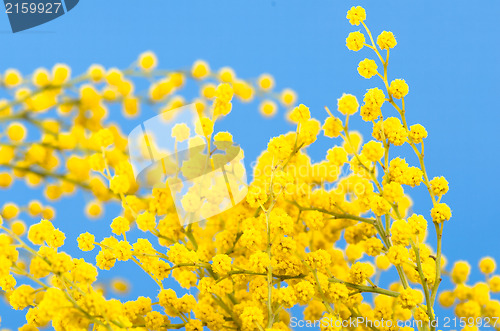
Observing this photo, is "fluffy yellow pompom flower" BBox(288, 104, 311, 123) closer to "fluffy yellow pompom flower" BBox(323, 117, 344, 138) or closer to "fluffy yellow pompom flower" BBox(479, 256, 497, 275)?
"fluffy yellow pompom flower" BBox(323, 117, 344, 138)

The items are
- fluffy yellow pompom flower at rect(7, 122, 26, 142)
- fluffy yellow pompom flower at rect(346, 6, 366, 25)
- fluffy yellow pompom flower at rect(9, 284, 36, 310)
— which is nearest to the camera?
fluffy yellow pompom flower at rect(9, 284, 36, 310)

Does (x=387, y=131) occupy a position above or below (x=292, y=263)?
above

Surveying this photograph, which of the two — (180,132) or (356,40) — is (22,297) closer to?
(180,132)

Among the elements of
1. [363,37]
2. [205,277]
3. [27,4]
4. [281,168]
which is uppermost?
[27,4]

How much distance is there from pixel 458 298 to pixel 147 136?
457 mm

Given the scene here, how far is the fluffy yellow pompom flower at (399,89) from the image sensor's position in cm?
66

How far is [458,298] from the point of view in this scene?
2.28ft

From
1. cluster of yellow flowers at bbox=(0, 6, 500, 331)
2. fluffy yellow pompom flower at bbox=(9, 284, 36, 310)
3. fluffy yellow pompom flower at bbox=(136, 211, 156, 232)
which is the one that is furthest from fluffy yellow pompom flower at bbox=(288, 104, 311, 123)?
fluffy yellow pompom flower at bbox=(9, 284, 36, 310)

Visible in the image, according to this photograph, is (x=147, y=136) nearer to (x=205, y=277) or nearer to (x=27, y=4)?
(x=205, y=277)

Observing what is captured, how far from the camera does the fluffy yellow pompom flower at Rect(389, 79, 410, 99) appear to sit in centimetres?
66

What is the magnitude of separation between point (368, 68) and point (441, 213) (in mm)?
190

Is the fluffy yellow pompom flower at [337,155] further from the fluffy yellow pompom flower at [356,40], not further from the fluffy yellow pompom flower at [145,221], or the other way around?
the fluffy yellow pompom flower at [145,221]

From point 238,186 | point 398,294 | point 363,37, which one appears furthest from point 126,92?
point 398,294

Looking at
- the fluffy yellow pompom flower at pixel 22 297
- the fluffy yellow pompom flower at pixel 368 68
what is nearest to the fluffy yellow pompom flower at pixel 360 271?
the fluffy yellow pompom flower at pixel 368 68
